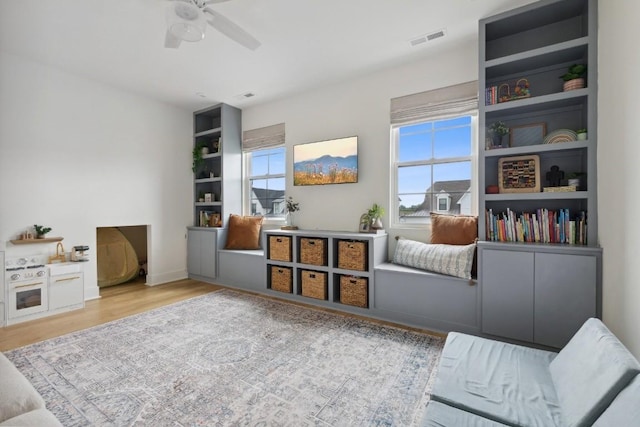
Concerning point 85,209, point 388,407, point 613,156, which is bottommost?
point 388,407

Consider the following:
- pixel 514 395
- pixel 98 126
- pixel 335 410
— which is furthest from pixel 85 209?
pixel 514 395

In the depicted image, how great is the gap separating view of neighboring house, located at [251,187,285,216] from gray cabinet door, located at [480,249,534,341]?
9.57 ft

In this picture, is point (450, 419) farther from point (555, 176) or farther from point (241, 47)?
point (241, 47)

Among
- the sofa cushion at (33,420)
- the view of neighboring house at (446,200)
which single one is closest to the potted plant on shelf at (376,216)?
the view of neighboring house at (446,200)

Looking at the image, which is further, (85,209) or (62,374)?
(85,209)

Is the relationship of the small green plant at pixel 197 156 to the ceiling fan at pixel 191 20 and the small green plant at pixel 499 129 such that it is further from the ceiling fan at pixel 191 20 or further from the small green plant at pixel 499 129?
the small green plant at pixel 499 129

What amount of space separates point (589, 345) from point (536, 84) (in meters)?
2.37

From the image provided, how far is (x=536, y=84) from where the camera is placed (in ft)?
8.93

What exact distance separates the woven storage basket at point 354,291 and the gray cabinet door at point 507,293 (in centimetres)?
115

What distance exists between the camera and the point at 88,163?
385 centimetres

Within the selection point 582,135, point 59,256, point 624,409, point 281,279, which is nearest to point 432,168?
point 582,135

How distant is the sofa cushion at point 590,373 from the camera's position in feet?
3.49

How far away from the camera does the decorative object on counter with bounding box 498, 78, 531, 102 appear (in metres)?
2.60

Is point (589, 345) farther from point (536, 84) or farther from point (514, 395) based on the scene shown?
point (536, 84)
